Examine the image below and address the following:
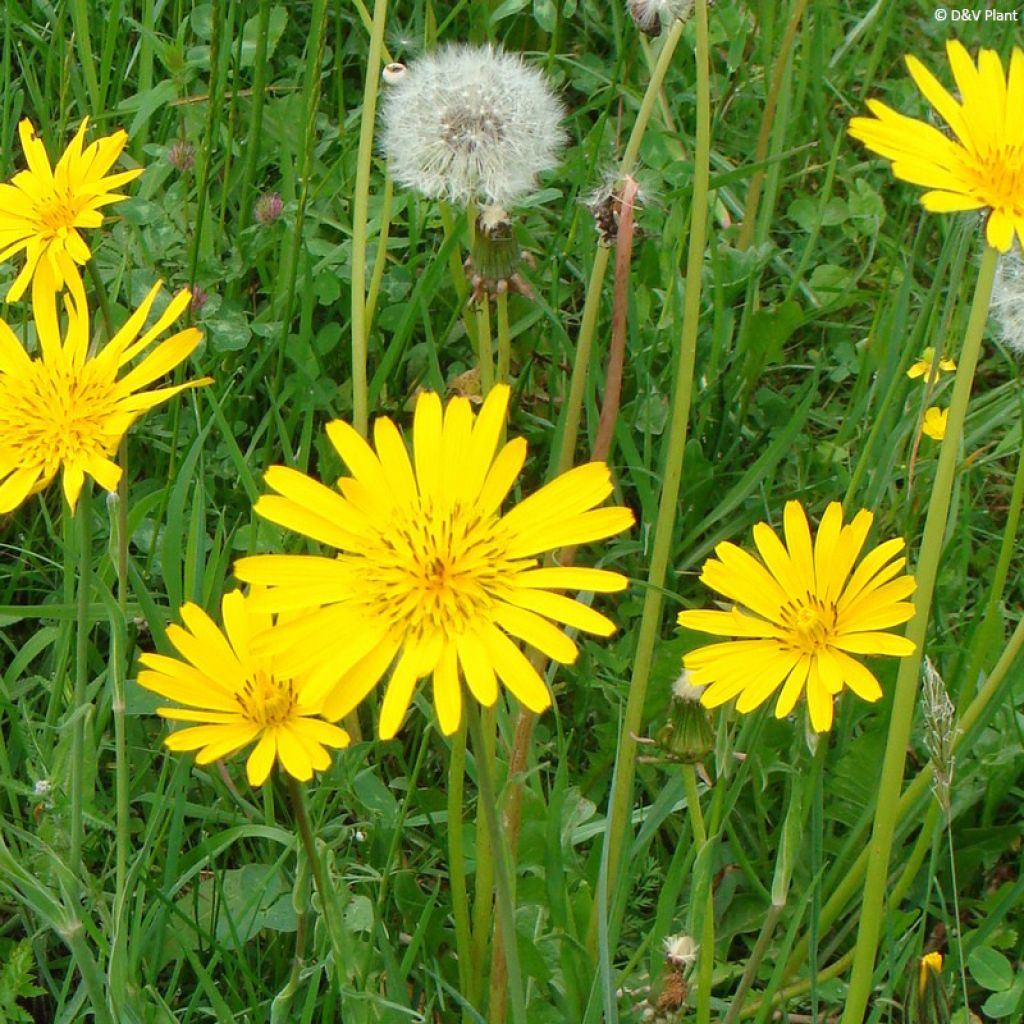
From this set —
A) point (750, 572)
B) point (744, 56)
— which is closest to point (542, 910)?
point (750, 572)

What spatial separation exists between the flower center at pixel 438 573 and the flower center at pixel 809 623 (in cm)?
41

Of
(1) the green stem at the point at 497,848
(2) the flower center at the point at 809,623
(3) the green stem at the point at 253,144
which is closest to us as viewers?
(1) the green stem at the point at 497,848

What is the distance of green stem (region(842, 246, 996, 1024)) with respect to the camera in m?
1.31

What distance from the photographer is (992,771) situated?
214cm

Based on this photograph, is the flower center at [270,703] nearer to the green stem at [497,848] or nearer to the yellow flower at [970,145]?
the green stem at [497,848]

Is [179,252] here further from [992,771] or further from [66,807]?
[992,771]

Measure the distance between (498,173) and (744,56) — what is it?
1818 mm

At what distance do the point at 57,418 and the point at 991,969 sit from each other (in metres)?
1.38

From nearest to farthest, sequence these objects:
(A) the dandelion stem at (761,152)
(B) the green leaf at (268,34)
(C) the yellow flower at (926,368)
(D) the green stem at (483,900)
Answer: (D) the green stem at (483,900) < (C) the yellow flower at (926,368) < (A) the dandelion stem at (761,152) < (B) the green leaf at (268,34)

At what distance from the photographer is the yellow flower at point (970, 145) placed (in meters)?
1.29

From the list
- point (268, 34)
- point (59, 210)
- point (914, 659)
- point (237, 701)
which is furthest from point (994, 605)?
point (268, 34)

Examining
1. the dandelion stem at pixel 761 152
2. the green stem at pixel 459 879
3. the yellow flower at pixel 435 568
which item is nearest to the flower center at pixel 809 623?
the yellow flower at pixel 435 568

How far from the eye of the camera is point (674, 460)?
66.1 inches

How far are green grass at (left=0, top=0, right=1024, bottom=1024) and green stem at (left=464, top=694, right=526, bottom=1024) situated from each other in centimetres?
12
